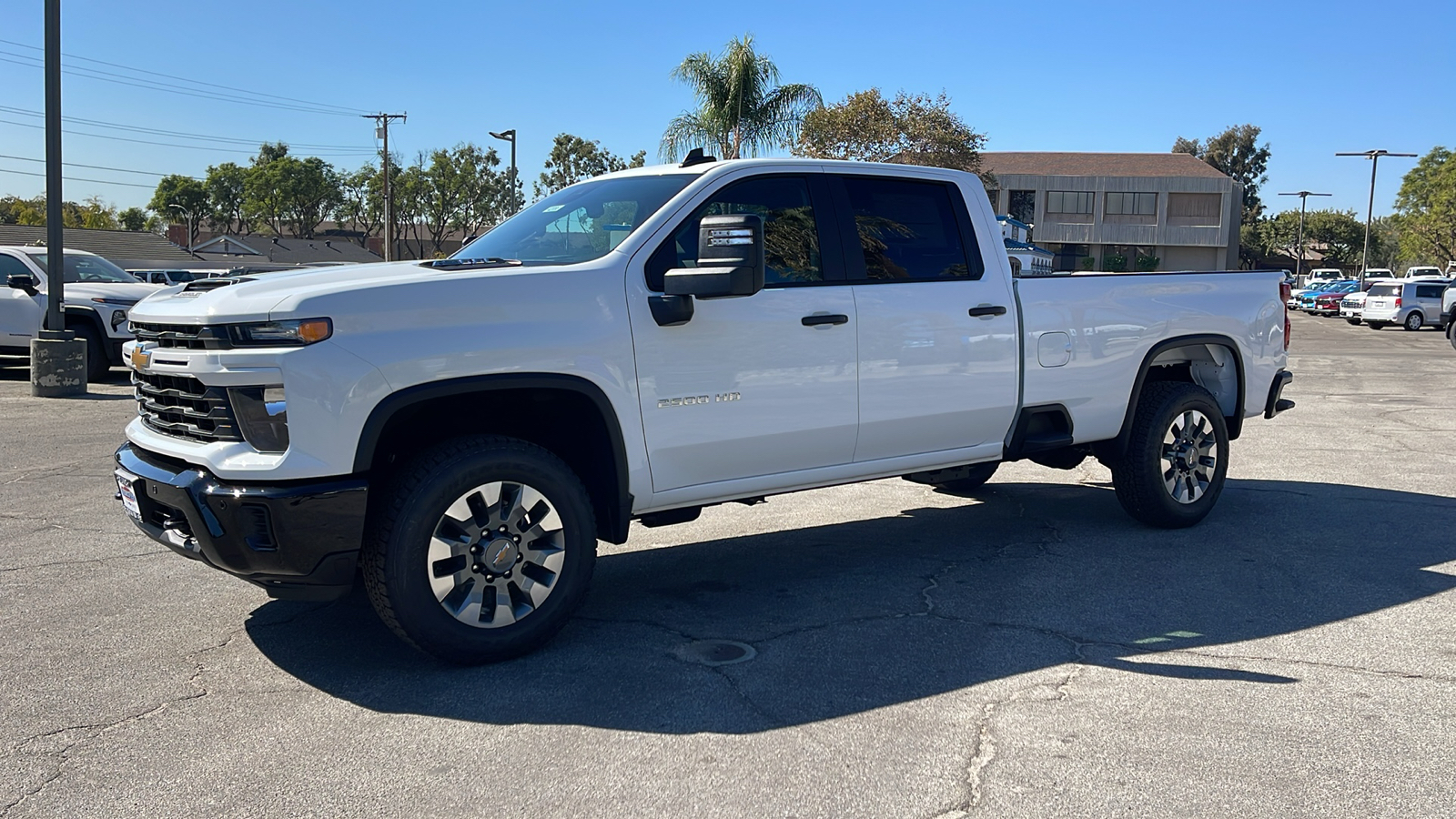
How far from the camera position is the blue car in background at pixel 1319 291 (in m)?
49.8

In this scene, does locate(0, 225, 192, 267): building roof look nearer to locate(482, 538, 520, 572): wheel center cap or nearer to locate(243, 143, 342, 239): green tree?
locate(243, 143, 342, 239): green tree

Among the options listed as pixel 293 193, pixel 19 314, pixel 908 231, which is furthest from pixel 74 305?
pixel 293 193

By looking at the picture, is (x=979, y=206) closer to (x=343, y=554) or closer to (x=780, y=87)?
(x=343, y=554)

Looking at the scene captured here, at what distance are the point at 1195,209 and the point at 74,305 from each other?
223ft

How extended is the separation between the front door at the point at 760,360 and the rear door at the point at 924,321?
0.13m

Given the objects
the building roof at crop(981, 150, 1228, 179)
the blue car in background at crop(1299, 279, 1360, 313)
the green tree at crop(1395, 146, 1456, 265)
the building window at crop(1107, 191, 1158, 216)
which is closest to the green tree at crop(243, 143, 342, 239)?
the building roof at crop(981, 150, 1228, 179)

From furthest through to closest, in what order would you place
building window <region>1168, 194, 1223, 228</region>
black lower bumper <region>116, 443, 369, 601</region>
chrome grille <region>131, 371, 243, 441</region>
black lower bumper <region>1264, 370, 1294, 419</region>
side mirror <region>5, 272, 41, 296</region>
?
building window <region>1168, 194, 1223, 228</region>
side mirror <region>5, 272, 41, 296</region>
black lower bumper <region>1264, 370, 1294, 419</region>
chrome grille <region>131, 371, 243, 441</region>
black lower bumper <region>116, 443, 369, 601</region>

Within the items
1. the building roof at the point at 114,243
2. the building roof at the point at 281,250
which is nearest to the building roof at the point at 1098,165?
the building roof at the point at 281,250

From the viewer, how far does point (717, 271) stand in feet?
14.7

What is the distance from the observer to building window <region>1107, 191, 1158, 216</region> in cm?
7056

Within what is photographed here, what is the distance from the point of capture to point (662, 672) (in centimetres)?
434

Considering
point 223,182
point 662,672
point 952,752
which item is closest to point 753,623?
point 662,672

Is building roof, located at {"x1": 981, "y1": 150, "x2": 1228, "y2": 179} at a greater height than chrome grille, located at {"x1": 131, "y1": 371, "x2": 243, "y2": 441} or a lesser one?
greater

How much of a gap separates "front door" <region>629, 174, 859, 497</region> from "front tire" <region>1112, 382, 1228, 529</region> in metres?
2.15
